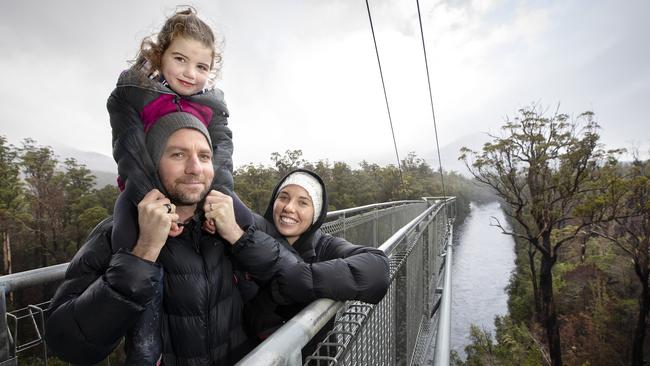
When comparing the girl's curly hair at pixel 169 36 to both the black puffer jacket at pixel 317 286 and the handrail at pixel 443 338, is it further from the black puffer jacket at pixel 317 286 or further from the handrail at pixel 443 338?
the handrail at pixel 443 338

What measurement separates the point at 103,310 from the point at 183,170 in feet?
1.62

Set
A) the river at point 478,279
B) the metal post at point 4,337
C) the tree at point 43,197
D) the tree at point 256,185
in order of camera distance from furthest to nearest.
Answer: the river at point 478,279
the tree at point 256,185
the tree at point 43,197
the metal post at point 4,337

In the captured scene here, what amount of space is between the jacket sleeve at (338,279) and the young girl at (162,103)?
0.29m

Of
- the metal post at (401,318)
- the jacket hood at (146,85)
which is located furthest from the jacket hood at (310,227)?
the jacket hood at (146,85)

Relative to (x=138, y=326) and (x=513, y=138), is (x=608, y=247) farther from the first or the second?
(x=138, y=326)

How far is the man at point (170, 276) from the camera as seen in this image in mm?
1028

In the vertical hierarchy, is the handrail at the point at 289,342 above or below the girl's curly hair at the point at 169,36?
below

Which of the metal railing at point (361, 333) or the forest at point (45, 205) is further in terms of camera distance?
the forest at point (45, 205)

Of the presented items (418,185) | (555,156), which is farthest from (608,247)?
(555,156)

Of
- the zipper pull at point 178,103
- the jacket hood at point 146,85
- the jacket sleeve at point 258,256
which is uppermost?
the jacket hood at point 146,85

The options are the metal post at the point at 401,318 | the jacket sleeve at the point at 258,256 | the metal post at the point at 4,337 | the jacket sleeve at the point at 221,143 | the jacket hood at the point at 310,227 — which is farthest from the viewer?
the metal post at the point at 401,318

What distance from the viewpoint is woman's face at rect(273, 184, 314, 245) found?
6.29ft

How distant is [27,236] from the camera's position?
20.1m

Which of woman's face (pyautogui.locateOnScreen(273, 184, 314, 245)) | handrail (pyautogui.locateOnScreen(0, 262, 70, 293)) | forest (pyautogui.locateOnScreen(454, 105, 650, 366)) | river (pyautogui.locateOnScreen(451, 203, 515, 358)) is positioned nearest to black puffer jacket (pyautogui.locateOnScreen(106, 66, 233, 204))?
woman's face (pyautogui.locateOnScreen(273, 184, 314, 245))
